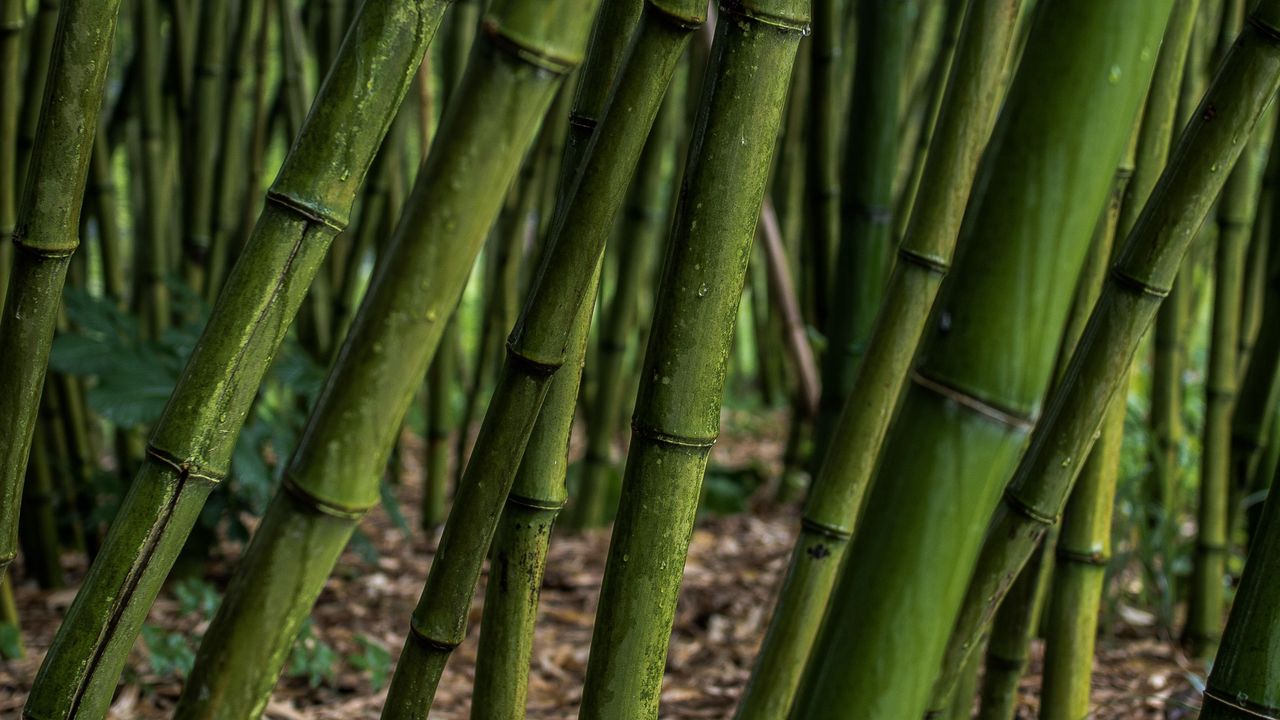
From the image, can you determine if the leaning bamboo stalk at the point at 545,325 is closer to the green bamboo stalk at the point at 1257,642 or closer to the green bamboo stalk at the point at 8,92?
the green bamboo stalk at the point at 1257,642

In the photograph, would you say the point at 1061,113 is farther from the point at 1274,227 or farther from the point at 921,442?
the point at 1274,227

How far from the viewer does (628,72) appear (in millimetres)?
596

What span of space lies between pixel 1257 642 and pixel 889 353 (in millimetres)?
262

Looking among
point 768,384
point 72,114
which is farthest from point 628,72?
point 768,384

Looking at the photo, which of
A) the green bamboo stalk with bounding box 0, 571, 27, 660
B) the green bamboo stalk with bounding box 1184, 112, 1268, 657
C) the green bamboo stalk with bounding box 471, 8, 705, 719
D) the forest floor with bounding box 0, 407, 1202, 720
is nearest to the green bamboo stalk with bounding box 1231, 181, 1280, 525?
the green bamboo stalk with bounding box 1184, 112, 1268, 657

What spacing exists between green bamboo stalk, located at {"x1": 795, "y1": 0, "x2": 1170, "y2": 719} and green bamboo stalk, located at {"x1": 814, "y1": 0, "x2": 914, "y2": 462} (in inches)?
29.9

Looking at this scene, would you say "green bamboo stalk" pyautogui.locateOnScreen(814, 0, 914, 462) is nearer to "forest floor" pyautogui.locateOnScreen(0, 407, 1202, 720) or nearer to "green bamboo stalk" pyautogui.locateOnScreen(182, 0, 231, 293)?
"forest floor" pyautogui.locateOnScreen(0, 407, 1202, 720)

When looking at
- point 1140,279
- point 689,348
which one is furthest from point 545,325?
point 1140,279

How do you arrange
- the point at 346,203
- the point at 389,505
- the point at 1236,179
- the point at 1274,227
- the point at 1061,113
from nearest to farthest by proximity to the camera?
the point at 1061,113, the point at 346,203, the point at 1236,179, the point at 1274,227, the point at 389,505

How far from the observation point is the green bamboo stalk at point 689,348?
0.58 meters

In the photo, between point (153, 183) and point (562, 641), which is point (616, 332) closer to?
point (562, 641)

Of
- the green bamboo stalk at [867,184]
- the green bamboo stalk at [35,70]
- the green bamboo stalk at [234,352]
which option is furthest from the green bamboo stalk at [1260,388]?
the green bamboo stalk at [35,70]

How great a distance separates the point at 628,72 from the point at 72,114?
0.37 m

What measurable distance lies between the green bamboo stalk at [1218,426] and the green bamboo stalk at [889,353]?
3.07 feet
